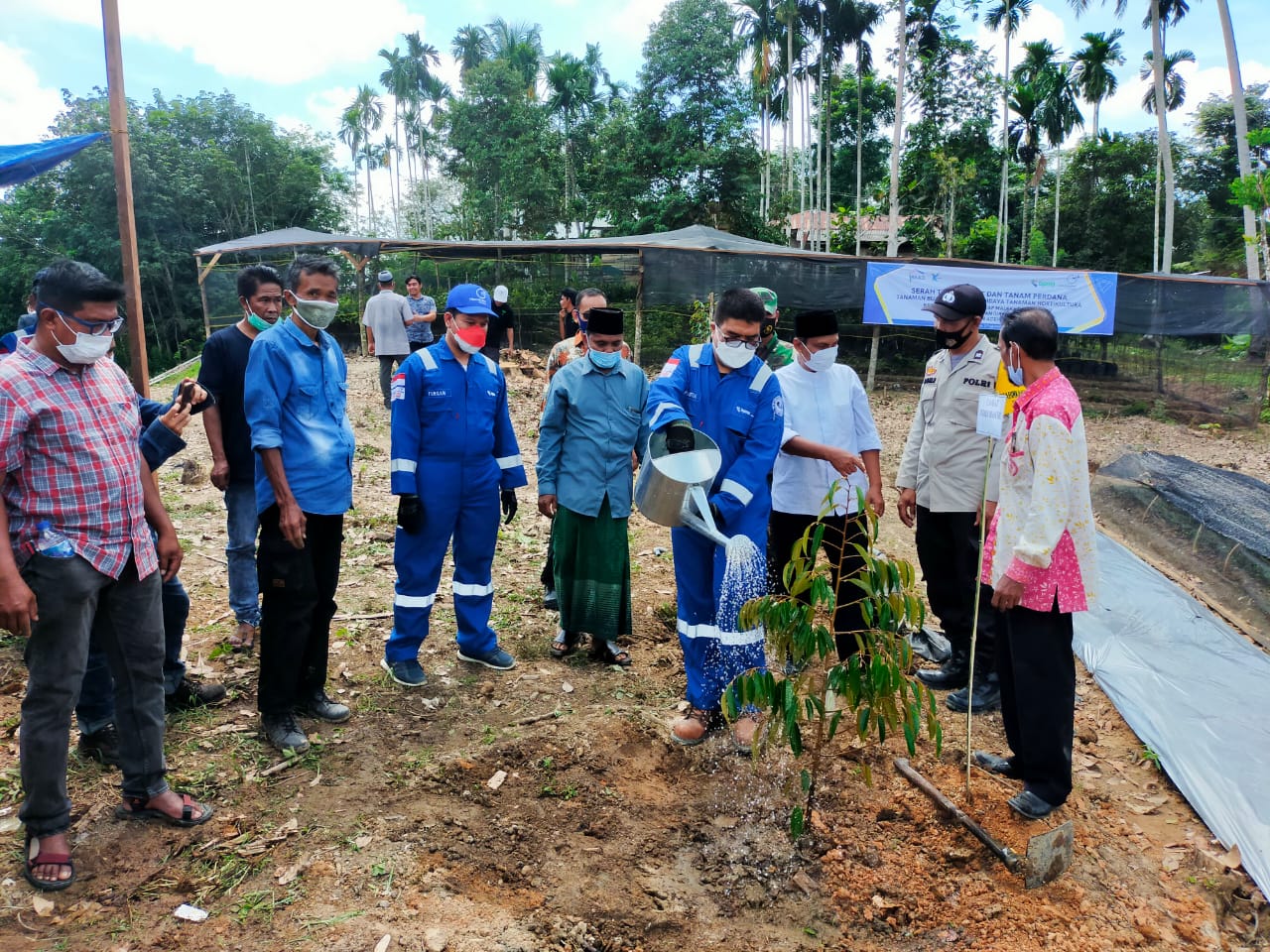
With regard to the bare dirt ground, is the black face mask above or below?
above

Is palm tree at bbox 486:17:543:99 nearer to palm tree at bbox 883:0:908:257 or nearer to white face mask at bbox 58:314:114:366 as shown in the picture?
palm tree at bbox 883:0:908:257

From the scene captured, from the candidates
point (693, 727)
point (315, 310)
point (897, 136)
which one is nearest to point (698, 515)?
point (693, 727)

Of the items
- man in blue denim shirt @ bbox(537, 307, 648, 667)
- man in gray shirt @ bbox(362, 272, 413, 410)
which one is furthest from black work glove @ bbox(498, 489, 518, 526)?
man in gray shirt @ bbox(362, 272, 413, 410)

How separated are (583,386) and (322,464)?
132 cm

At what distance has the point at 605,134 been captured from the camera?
26484mm

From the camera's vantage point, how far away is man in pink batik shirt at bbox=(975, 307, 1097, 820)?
273cm

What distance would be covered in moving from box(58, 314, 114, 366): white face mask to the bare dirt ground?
62.6 inches

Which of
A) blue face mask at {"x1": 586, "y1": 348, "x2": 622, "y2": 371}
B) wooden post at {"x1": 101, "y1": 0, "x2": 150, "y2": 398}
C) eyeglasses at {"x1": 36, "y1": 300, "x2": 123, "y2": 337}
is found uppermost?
wooden post at {"x1": 101, "y1": 0, "x2": 150, "y2": 398}

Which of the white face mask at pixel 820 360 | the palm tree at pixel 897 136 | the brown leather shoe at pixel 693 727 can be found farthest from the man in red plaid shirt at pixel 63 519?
the palm tree at pixel 897 136

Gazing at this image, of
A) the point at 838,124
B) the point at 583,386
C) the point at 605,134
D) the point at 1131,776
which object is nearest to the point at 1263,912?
the point at 1131,776

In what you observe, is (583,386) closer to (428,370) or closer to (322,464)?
(428,370)

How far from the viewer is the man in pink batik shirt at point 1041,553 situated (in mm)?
2730

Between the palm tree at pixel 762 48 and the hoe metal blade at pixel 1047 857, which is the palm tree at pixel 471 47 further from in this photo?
the hoe metal blade at pixel 1047 857

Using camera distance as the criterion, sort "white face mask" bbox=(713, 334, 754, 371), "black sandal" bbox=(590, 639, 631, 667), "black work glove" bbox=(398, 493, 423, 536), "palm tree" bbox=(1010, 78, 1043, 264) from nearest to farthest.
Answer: "white face mask" bbox=(713, 334, 754, 371), "black work glove" bbox=(398, 493, 423, 536), "black sandal" bbox=(590, 639, 631, 667), "palm tree" bbox=(1010, 78, 1043, 264)
